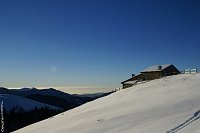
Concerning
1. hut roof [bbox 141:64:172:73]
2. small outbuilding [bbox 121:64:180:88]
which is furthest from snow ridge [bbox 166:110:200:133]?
hut roof [bbox 141:64:172:73]

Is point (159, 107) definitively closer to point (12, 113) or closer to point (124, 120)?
point (124, 120)

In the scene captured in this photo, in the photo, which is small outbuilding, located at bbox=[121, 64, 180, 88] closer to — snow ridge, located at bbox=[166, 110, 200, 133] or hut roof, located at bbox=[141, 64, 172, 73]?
hut roof, located at bbox=[141, 64, 172, 73]

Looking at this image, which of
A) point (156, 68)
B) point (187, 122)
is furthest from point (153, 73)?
point (187, 122)

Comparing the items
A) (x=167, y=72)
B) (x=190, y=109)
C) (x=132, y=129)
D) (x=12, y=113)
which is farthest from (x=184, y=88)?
(x=12, y=113)

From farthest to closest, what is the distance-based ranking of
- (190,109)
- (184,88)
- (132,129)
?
(184,88), (190,109), (132,129)

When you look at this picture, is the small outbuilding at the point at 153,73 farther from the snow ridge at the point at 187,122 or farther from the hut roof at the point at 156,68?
the snow ridge at the point at 187,122

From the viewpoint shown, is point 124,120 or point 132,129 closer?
point 132,129

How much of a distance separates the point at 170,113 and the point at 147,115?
6.71ft

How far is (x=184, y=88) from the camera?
4359 centimetres

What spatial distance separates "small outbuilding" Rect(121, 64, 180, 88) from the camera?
78625 millimetres

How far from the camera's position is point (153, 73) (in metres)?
79.7

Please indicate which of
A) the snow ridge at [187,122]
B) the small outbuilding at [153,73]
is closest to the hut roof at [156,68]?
the small outbuilding at [153,73]

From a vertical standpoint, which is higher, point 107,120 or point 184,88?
point 184,88

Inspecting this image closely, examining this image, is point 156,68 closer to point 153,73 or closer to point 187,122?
point 153,73
